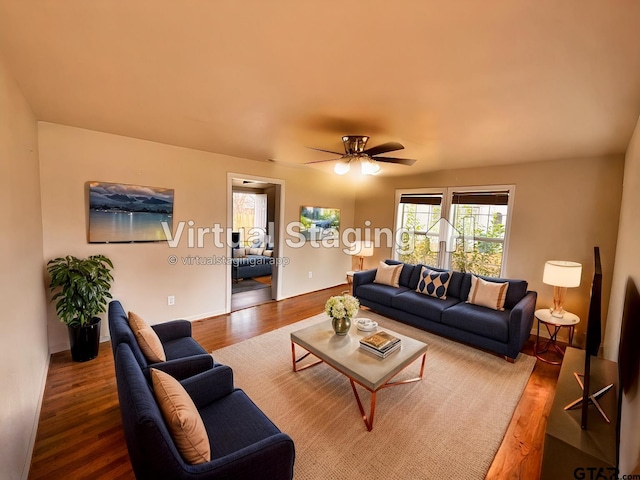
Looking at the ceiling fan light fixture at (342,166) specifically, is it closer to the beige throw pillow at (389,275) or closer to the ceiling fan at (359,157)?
the ceiling fan at (359,157)

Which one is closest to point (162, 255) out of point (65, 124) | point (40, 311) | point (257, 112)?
point (40, 311)

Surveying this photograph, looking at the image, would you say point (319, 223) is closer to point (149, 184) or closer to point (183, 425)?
point (149, 184)

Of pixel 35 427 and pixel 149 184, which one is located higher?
pixel 149 184

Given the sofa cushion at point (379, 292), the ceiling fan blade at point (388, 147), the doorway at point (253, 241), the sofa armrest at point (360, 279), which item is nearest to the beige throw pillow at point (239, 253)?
the doorway at point (253, 241)

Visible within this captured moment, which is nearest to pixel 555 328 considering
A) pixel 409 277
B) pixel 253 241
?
pixel 409 277

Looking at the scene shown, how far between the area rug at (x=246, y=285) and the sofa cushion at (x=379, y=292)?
2.44 meters

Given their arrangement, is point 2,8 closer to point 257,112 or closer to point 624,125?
point 257,112

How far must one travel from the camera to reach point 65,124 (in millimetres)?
2791

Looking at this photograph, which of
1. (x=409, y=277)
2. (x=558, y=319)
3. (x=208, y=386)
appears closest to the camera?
(x=208, y=386)

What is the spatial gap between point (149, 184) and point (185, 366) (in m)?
2.52

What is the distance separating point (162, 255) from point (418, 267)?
151 inches

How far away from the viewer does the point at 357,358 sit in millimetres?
2348

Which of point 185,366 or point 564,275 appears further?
point 564,275

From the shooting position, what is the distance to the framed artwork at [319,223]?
17.0ft
